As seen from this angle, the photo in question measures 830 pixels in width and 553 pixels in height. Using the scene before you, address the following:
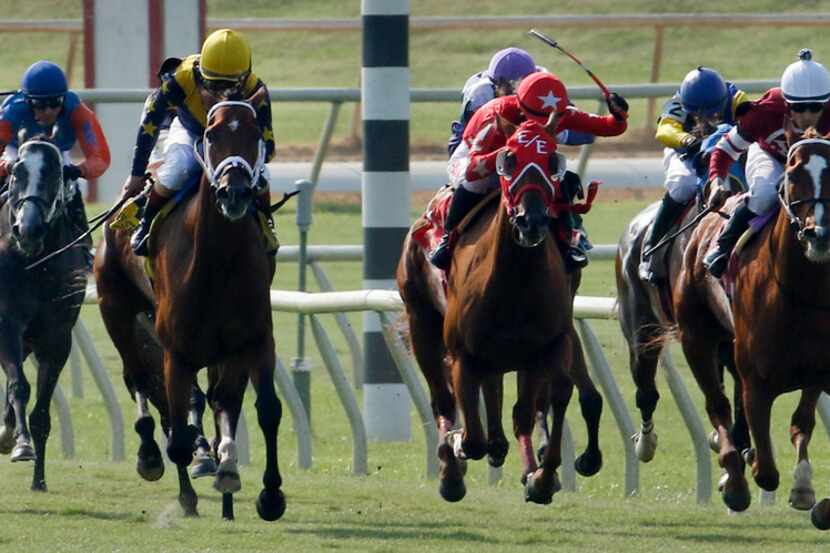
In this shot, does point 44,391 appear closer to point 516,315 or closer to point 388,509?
point 388,509

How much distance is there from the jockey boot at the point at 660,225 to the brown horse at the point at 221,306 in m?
1.99

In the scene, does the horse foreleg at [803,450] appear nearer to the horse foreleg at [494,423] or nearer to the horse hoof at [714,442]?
the horse hoof at [714,442]

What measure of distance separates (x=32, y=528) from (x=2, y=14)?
2669 centimetres

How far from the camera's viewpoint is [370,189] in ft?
41.5

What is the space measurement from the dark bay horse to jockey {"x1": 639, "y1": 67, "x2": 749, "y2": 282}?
2.77 metres

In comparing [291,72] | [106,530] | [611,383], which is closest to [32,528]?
[106,530]

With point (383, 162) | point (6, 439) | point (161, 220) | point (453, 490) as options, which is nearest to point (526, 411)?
point (453, 490)

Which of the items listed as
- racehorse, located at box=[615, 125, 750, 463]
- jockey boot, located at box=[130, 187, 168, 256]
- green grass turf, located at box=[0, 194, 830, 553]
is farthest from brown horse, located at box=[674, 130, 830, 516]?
jockey boot, located at box=[130, 187, 168, 256]

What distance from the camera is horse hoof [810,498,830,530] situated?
8.42 meters

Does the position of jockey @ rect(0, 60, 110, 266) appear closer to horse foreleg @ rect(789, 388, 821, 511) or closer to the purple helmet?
the purple helmet

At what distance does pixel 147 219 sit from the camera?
9.67 meters

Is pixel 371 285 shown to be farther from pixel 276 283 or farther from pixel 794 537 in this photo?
pixel 276 283

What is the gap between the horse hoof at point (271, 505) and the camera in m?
9.23

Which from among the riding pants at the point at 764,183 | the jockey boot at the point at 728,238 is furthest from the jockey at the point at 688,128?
the riding pants at the point at 764,183
